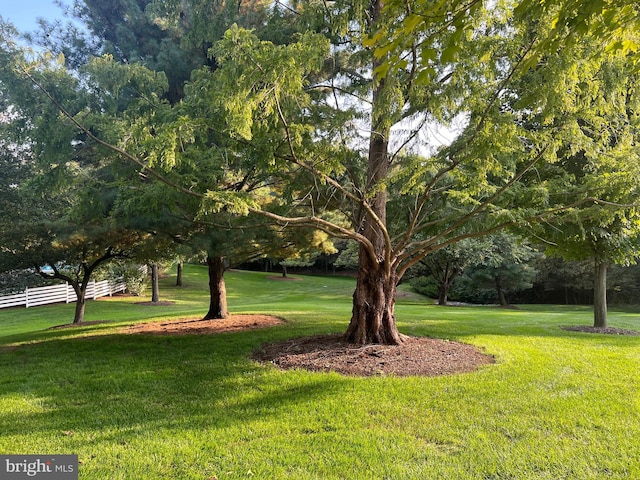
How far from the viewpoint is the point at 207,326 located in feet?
32.2

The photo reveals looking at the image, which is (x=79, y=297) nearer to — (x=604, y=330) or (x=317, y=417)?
(x=317, y=417)

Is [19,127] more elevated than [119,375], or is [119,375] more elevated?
[19,127]

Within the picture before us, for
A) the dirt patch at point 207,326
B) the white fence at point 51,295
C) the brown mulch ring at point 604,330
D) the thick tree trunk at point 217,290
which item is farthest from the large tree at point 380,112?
the white fence at point 51,295

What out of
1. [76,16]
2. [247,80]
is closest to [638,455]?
[247,80]

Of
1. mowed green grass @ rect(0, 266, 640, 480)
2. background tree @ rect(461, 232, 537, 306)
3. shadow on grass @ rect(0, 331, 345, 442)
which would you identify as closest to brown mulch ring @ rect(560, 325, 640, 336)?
mowed green grass @ rect(0, 266, 640, 480)

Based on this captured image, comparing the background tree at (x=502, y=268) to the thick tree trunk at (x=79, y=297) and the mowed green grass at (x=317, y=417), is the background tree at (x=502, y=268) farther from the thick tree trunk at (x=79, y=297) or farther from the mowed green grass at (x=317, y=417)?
the thick tree trunk at (x=79, y=297)

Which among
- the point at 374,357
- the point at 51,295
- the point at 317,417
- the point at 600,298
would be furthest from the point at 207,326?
the point at 51,295

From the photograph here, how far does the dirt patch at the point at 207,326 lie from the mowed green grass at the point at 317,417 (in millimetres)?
2189

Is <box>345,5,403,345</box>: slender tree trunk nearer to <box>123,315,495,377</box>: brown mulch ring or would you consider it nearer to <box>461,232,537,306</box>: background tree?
<box>123,315,495,377</box>: brown mulch ring

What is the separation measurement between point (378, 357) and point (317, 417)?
7.39 feet

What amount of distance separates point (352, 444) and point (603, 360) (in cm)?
493

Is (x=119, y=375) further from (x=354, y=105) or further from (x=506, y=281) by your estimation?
(x=506, y=281)

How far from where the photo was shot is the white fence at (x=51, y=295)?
18.6 m

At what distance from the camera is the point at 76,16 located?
9.31 m
